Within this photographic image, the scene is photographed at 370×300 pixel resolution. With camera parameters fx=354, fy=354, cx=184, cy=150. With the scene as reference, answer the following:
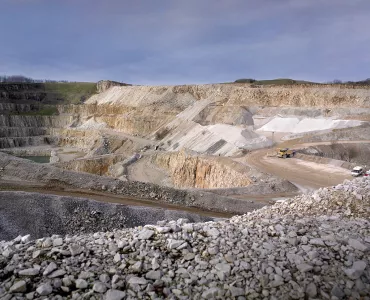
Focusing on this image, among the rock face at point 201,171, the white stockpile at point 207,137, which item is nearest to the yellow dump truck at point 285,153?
the white stockpile at point 207,137

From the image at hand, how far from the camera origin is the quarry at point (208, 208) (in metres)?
7.12

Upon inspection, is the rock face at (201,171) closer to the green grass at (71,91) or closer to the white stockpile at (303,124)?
the white stockpile at (303,124)

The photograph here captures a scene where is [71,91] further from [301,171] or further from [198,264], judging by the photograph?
[198,264]

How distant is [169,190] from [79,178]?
6703 mm

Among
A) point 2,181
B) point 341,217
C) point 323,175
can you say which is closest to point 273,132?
point 323,175

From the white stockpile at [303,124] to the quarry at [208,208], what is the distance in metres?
0.25

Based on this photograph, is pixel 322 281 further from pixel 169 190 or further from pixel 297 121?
pixel 297 121

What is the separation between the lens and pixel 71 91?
4267 inches

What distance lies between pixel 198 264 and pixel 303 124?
46831mm

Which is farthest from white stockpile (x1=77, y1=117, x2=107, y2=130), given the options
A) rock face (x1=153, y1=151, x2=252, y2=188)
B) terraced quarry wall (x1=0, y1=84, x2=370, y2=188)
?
rock face (x1=153, y1=151, x2=252, y2=188)

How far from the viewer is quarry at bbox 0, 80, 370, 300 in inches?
280

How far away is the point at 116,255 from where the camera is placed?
7.77 meters

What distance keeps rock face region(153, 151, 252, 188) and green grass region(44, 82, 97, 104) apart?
64.5m

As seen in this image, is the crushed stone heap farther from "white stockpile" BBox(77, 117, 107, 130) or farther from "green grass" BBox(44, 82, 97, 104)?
"green grass" BBox(44, 82, 97, 104)
